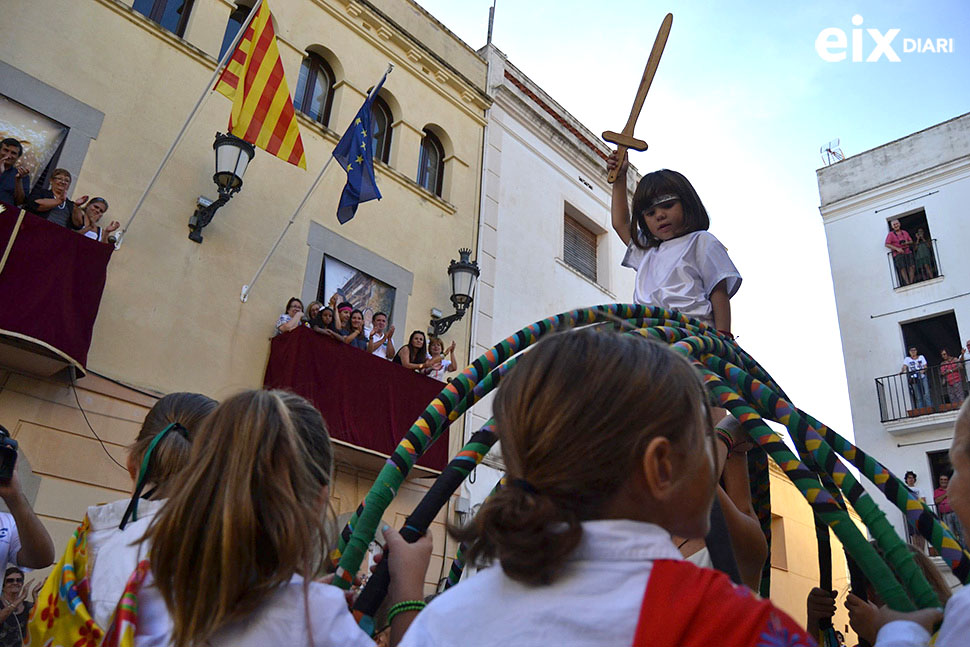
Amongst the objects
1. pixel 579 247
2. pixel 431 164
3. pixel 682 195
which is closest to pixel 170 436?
pixel 682 195

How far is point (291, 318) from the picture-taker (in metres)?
9.02

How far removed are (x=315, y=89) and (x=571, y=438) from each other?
1058 cm

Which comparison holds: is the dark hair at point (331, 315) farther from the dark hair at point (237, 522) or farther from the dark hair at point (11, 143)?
the dark hair at point (237, 522)

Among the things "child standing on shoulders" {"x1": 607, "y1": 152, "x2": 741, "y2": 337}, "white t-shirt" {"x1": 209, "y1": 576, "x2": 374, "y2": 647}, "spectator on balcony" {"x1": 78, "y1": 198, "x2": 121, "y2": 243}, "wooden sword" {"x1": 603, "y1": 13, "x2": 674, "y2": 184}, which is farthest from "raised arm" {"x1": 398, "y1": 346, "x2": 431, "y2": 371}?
"white t-shirt" {"x1": 209, "y1": 576, "x2": 374, "y2": 647}

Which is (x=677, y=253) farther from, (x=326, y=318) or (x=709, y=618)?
(x=326, y=318)

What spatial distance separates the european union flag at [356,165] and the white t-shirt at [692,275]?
590 centimetres

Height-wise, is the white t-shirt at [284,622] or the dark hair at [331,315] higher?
the dark hair at [331,315]

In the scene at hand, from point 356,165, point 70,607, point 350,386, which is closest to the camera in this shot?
point 70,607

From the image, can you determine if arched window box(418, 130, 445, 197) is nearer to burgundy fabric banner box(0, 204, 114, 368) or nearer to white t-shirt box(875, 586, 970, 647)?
burgundy fabric banner box(0, 204, 114, 368)

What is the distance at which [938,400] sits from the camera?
1446 centimetres

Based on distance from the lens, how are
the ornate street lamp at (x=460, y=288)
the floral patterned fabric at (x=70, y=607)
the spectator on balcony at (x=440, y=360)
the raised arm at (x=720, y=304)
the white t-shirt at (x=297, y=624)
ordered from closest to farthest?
the white t-shirt at (x=297, y=624) → the floral patterned fabric at (x=70, y=607) → the raised arm at (x=720, y=304) → the spectator on balcony at (x=440, y=360) → the ornate street lamp at (x=460, y=288)

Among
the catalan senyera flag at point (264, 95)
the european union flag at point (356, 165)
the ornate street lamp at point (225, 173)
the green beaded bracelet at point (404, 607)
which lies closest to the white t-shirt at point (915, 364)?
the european union flag at point (356, 165)

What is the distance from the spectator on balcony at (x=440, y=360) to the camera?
9.98 m

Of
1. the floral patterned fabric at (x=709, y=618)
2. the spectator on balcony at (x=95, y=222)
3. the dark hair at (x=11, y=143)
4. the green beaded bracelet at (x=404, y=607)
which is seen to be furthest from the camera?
the spectator on balcony at (x=95, y=222)
